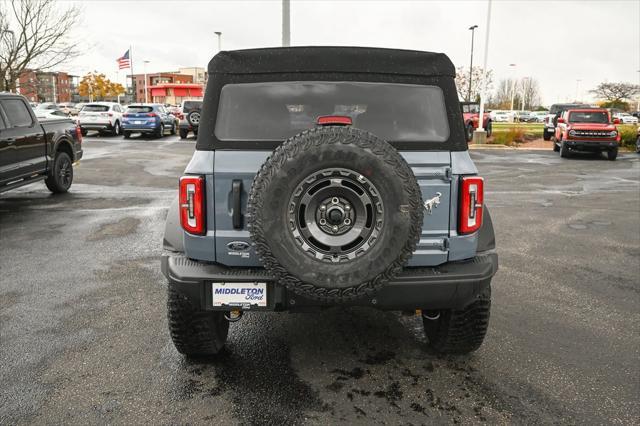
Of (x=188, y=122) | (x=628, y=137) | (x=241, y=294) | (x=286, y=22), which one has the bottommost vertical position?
(x=241, y=294)

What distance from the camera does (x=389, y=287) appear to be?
302 centimetres

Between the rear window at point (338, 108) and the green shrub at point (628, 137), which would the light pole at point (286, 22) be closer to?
Result: the rear window at point (338, 108)

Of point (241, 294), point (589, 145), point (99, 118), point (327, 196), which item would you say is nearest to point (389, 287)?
point (327, 196)

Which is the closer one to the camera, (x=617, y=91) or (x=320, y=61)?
(x=320, y=61)

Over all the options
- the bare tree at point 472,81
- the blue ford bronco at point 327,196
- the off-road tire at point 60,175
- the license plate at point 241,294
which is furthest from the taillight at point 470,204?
the bare tree at point 472,81

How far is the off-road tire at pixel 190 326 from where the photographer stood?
343 cm

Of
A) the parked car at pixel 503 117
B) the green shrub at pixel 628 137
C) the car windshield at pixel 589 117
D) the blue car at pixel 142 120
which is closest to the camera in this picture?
the car windshield at pixel 589 117

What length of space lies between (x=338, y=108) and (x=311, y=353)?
1.68 meters

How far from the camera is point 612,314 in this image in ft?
Result: 15.0

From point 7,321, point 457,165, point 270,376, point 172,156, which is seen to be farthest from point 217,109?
point 172,156

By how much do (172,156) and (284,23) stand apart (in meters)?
6.19

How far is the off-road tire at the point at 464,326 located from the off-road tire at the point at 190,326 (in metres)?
1.38

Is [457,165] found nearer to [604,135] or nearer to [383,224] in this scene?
[383,224]

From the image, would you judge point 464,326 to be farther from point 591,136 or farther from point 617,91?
point 617,91
